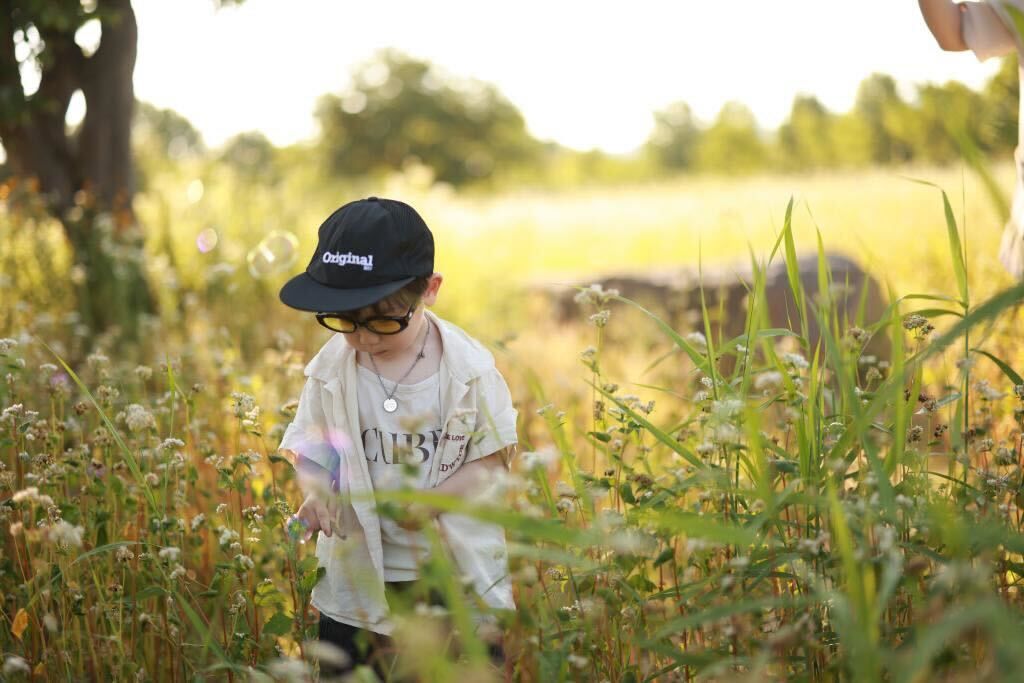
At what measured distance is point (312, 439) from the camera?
2303mm

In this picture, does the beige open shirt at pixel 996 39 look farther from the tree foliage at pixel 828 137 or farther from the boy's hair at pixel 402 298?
the tree foliage at pixel 828 137

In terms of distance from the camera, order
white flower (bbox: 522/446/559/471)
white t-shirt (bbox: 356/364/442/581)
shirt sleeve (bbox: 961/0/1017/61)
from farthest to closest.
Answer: shirt sleeve (bbox: 961/0/1017/61), white t-shirt (bbox: 356/364/442/581), white flower (bbox: 522/446/559/471)

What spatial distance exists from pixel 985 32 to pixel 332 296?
212 cm

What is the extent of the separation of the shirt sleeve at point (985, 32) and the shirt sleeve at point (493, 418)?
1.80 meters

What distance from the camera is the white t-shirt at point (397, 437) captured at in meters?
2.22

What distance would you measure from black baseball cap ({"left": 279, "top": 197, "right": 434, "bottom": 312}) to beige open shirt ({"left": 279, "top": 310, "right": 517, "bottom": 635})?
0.25m

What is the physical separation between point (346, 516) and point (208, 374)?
2554 mm

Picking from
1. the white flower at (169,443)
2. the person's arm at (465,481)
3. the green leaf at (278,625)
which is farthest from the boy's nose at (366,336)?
the green leaf at (278,625)

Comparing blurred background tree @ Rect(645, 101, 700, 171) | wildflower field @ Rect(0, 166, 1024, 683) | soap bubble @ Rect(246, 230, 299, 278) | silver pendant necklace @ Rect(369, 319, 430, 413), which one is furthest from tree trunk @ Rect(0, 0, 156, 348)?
blurred background tree @ Rect(645, 101, 700, 171)

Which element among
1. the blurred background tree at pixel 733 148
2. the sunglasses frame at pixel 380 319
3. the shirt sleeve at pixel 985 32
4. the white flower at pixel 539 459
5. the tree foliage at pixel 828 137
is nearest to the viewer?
the white flower at pixel 539 459

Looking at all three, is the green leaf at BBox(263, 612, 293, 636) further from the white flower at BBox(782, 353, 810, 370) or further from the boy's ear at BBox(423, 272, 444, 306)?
the white flower at BBox(782, 353, 810, 370)

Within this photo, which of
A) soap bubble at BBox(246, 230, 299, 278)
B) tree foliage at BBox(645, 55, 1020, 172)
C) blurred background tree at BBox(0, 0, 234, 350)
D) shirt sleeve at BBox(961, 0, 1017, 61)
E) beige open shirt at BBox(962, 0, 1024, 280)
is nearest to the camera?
beige open shirt at BBox(962, 0, 1024, 280)

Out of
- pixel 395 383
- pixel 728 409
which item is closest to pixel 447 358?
pixel 395 383

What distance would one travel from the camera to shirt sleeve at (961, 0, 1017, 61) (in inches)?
109
